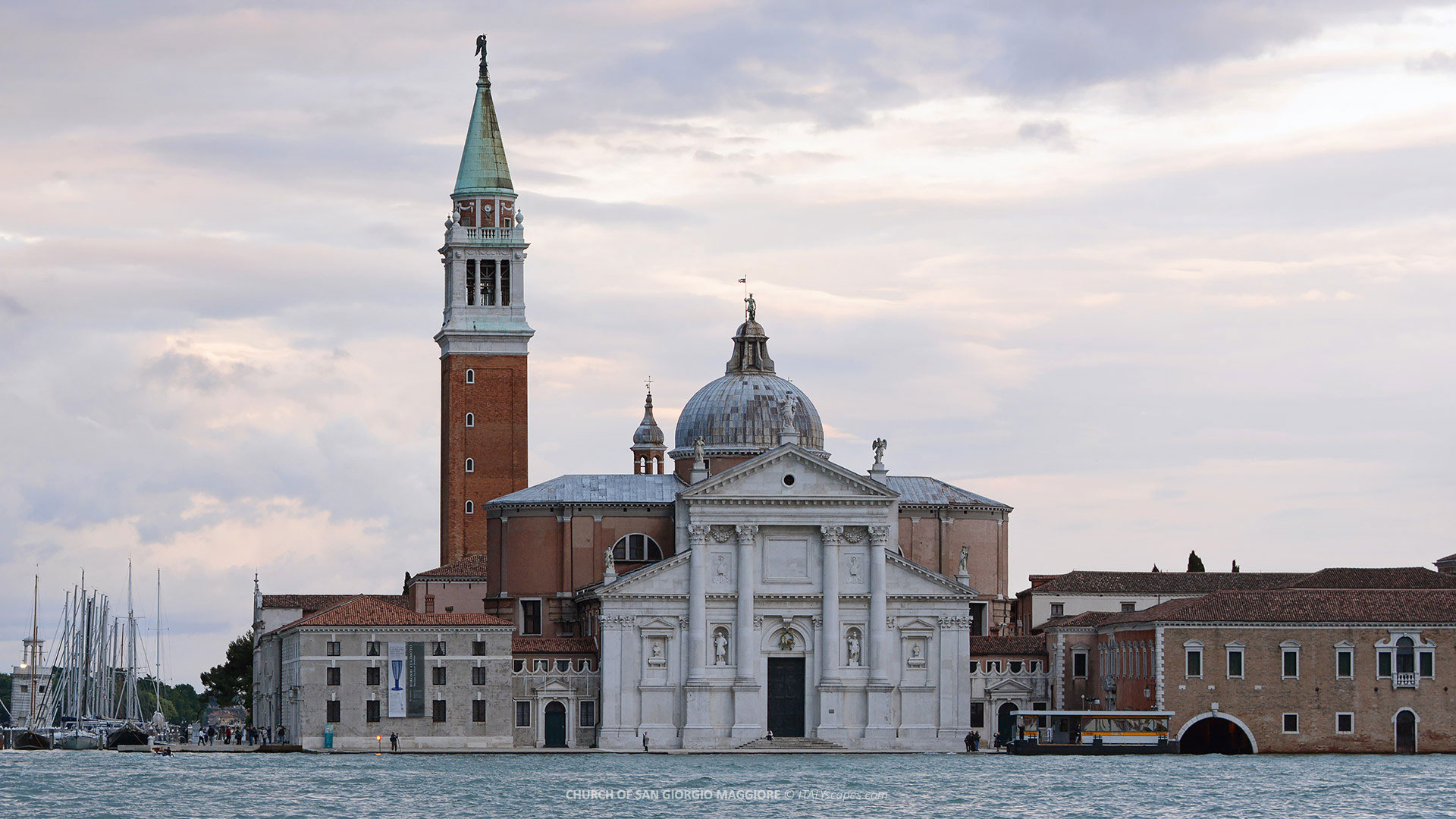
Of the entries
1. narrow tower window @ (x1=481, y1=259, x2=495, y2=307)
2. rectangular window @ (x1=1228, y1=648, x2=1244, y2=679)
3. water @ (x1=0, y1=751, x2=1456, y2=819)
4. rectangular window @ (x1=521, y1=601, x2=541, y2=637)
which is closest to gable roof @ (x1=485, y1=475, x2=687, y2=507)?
rectangular window @ (x1=521, y1=601, x2=541, y2=637)

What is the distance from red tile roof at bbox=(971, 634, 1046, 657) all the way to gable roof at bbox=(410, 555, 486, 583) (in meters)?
16.3

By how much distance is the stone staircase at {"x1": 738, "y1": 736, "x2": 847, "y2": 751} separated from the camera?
74125 millimetres

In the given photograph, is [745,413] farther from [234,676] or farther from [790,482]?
[234,676]

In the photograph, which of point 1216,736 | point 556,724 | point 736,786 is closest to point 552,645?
point 556,724

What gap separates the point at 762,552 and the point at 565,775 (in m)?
14.1

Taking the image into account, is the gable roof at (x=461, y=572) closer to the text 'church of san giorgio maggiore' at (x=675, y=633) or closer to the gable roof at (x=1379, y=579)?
the text 'church of san giorgio maggiore' at (x=675, y=633)

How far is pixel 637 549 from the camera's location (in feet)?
260

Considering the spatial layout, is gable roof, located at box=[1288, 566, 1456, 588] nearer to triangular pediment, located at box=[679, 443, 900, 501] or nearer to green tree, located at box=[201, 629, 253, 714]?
triangular pediment, located at box=[679, 443, 900, 501]

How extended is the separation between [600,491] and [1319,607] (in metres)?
21.0

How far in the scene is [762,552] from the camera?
75.2 meters

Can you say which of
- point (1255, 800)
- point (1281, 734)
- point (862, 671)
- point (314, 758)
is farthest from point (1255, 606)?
point (314, 758)

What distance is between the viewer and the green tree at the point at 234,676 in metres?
107

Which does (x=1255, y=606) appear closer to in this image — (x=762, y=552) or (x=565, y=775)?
(x=762, y=552)

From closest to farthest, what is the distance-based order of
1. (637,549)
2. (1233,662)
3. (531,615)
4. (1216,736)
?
(1233,662), (1216,736), (637,549), (531,615)
